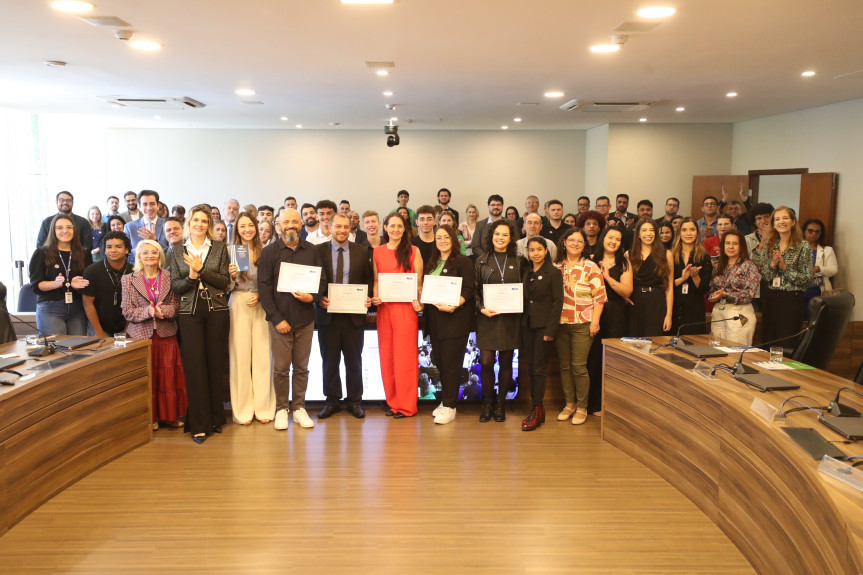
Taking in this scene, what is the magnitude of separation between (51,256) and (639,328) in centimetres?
474

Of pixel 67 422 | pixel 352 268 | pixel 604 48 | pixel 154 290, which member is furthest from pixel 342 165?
pixel 67 422

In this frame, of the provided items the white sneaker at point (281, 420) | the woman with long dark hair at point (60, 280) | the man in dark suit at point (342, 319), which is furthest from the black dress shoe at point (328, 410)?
the woman with long dark hair at point (60, 280)

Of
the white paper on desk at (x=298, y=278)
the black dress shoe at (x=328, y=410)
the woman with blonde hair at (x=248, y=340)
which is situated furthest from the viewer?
A: the black dress shoe at (x=328, y=410)

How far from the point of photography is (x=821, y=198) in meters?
8.95

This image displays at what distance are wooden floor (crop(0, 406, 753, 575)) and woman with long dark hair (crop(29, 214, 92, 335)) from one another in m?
1.32

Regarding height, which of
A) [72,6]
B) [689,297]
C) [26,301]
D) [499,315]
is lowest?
[26,301]

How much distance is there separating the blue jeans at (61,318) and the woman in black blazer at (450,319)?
2.86 metres

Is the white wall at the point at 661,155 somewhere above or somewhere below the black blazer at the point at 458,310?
above

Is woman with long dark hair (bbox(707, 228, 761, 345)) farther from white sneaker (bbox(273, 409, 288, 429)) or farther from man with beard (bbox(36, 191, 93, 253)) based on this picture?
man with beard (bbox(36, 191, 93, 253))

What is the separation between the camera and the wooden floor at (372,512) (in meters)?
3.00

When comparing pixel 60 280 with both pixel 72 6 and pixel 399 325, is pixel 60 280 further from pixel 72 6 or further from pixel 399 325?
pixel 399 325

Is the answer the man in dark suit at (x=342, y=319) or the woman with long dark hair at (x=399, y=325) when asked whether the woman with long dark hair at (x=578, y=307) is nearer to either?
the woman with long dark hair at (x=399, y=325)

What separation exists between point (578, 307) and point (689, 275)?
1094 mm

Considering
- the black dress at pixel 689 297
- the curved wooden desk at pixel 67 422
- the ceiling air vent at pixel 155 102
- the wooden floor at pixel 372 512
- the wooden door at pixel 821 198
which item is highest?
the ceiling air vent at pixel 155 102
